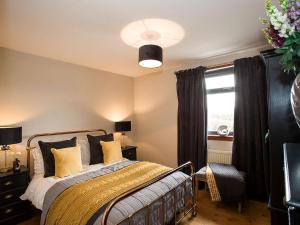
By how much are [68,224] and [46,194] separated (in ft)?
2.25

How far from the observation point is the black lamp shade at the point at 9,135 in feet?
7.64

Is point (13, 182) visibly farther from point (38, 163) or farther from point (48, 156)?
point (48, 156)

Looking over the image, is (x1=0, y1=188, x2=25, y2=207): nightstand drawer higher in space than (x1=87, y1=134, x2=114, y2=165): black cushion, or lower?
lower

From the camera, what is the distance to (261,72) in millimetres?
2848

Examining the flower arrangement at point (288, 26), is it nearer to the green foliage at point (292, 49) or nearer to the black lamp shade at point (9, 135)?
the green foliage at point (292, 49)

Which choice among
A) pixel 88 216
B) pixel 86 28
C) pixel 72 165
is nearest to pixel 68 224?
pixel 88 216

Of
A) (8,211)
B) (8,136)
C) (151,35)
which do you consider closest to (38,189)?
(8,211)

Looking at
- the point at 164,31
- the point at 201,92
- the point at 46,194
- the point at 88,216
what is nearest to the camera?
the point at 88,216

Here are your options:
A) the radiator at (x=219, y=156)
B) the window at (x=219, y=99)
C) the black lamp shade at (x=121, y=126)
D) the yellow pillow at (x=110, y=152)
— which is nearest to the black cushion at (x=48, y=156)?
the yellow pillow at (x=110, y=152)

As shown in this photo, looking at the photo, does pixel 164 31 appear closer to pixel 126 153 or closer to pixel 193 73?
pixel 193 73

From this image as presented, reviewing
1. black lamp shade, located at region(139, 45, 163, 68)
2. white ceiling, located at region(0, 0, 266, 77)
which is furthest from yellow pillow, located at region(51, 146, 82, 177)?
black lamp shade, located at region(139, 45, 163, 68)

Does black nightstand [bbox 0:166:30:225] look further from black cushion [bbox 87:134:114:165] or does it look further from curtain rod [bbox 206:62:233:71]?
curtain rod [bbox 206:62:233:71]

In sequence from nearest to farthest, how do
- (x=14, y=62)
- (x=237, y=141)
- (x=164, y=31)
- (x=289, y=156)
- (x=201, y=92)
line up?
(x=289, y=156) < (x=164, y=31) < (x=14, y=62) < (x=237, y=141) < (x=201, y=92)

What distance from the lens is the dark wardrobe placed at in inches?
43.6
